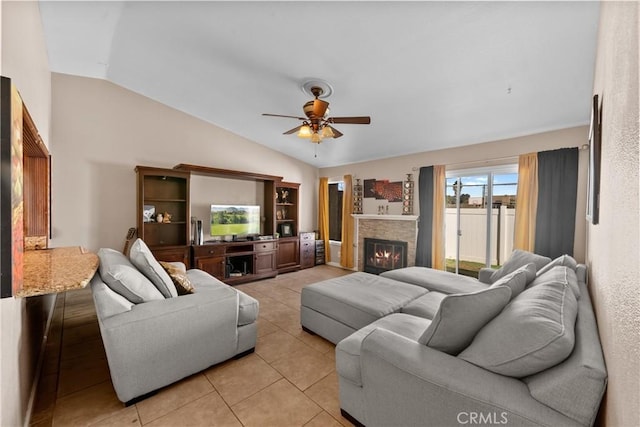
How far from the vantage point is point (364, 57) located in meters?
2.32

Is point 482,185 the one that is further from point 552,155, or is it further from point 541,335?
point 541,335

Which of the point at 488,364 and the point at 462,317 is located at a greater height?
the point at 462,317

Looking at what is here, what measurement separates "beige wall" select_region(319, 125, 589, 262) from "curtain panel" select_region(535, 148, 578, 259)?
7 centimetres

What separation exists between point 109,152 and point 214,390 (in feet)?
12.1

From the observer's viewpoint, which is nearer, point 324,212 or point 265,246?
A: point 265,246

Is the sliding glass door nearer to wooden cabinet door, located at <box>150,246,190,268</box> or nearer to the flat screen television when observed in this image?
the flat screen television

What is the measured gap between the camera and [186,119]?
14.2ft

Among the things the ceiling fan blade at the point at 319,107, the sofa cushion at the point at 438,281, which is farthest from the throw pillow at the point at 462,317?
the ceiling fan blade at the point at 319,107

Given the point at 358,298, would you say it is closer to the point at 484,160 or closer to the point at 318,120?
the point at 318,120

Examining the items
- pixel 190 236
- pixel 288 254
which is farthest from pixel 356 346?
pixel 288 254

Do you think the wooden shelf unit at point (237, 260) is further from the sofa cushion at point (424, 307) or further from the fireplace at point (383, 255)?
the sofa cushion at point (424, 307)

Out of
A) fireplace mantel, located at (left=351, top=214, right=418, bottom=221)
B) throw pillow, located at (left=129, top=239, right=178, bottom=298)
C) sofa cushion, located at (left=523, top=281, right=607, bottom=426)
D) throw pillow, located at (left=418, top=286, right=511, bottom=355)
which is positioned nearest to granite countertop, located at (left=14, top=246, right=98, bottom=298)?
throw pillow, located at (left=129, top=239, right=178, bottom=298)

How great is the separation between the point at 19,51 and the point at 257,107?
2.41 metres

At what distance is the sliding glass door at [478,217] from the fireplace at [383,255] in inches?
29.5
